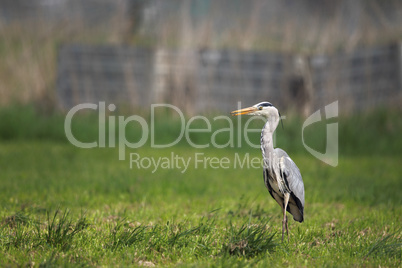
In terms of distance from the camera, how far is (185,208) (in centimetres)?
638

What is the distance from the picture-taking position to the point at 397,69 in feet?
37.3

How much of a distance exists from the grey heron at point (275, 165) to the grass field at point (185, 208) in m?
0.36

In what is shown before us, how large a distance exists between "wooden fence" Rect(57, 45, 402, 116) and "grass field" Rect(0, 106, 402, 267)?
1.15 m

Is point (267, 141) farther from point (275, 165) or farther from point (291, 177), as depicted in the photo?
point (291, 177)

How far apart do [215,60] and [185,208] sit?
6368mm

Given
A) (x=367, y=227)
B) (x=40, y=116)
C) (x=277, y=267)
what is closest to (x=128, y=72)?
(x=40, y=116)

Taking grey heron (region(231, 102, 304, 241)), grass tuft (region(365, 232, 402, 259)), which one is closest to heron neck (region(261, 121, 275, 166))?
grey heron (region(231, 102, 304, 241))

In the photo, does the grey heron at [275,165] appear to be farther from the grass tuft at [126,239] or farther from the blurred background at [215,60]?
the blurred background at [215,60]

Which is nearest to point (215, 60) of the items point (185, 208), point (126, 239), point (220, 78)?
point (220, 78)

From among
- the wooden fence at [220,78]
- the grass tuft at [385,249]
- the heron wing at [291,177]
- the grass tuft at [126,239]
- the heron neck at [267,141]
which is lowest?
the grass tuft at [385,249]

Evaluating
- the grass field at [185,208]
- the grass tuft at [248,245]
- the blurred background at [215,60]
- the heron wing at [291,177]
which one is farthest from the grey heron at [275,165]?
the blurred background at [215,60]

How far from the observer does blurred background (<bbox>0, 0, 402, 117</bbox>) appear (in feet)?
38.6

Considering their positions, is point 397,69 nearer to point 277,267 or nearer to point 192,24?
point 192,24

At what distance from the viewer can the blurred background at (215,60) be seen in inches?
463
